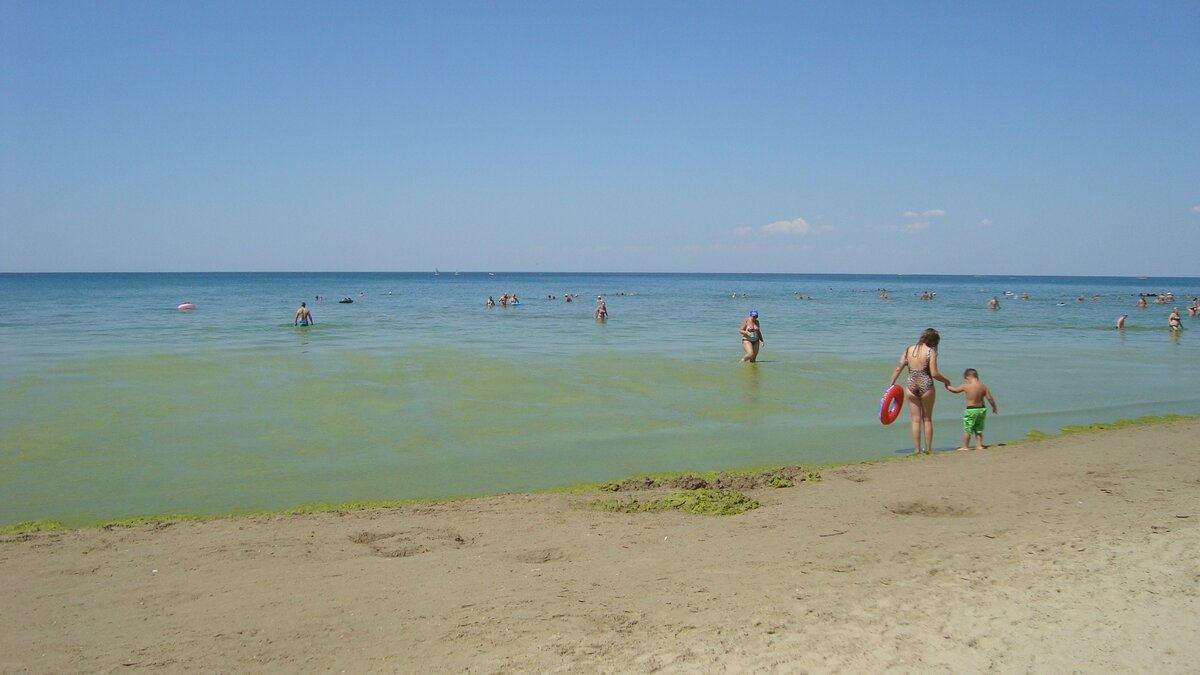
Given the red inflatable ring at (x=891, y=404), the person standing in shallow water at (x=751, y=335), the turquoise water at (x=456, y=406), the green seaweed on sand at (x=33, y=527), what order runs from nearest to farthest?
the green seaweed on sand at (x=33, y=527)
the turquoise water at (x=456, y=406)
the red inflatable ring at (x=891, y=404)
the person standing in shallow water at (x=751, y=335)

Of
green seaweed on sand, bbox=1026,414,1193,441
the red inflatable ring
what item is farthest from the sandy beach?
green seaweed on sand, bbox=1026,414,1193,441

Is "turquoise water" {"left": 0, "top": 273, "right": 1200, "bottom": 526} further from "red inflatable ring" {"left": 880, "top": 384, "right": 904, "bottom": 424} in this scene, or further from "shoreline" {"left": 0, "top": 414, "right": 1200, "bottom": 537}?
"red inflatable ring" {"left": 880, "top": 384, "right": 904, "bottom": 424}

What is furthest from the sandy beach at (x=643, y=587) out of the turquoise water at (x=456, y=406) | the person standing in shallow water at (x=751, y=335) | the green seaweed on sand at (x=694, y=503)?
the person standing in shallow water at (x=751, y=335)

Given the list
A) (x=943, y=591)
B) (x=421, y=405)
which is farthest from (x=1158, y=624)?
(x=421, y=405)

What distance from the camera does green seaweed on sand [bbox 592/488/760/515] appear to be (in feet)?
25.6

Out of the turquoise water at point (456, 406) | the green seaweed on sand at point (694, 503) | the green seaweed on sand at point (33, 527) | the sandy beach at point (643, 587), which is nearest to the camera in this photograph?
the sandy beach at point (643, 587)

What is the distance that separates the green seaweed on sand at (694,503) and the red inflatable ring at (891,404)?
4.28 metres

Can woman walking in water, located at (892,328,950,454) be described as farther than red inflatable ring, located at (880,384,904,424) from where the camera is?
No

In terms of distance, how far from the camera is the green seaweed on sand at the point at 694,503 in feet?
25.6

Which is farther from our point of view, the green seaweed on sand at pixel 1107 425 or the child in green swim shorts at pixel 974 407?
the green seaweed on sand at pixel 1107 425

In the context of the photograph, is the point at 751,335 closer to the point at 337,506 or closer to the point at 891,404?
the point at 891,404

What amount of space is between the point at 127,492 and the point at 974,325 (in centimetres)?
3706

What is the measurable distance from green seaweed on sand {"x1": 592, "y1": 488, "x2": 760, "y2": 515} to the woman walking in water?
12.1 ft

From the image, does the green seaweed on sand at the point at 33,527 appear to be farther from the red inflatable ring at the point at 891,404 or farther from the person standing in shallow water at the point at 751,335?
the person standing in shallow water at the point at 751,335
